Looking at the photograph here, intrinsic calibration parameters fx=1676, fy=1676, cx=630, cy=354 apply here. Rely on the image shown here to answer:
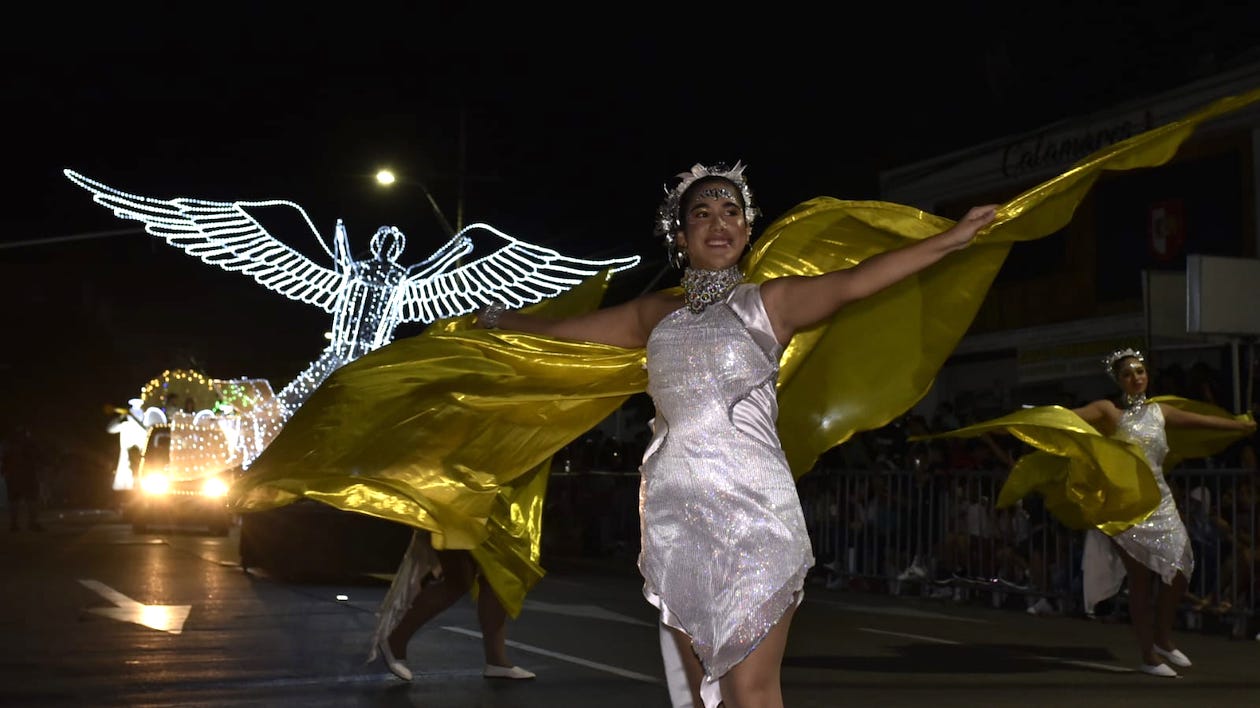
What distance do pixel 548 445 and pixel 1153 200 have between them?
20790 mm

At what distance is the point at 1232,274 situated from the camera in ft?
44.8

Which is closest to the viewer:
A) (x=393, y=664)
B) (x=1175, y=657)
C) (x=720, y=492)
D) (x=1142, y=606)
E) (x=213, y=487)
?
(x=720, y=492)

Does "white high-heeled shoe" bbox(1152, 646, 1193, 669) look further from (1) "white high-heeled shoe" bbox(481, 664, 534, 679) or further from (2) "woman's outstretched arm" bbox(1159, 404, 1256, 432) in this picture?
(1) "white high-heeled shoe" bbox(481, 664, 534, 679)

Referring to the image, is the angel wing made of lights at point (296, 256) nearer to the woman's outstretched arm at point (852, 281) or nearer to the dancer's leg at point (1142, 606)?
the dancer's leg at point (1142, 606)

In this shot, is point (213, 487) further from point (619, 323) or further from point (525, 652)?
point (619, 323)

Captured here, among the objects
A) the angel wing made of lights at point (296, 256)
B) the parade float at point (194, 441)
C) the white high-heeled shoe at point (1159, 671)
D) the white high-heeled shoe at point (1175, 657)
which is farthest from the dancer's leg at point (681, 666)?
the parade float at point (194, 441)

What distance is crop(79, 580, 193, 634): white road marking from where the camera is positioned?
1225 centimetres

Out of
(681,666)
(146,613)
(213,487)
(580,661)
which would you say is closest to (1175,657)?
(580,661)

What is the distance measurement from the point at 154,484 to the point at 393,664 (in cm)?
2098

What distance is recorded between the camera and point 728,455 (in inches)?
204

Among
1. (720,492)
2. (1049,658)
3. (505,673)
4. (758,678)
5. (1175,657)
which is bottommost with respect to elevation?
(1049,658)

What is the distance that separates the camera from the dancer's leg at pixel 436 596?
31.0ft

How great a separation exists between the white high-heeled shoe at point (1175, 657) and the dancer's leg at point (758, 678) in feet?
20.5

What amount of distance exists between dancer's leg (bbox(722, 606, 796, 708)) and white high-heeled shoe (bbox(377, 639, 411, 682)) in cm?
446
